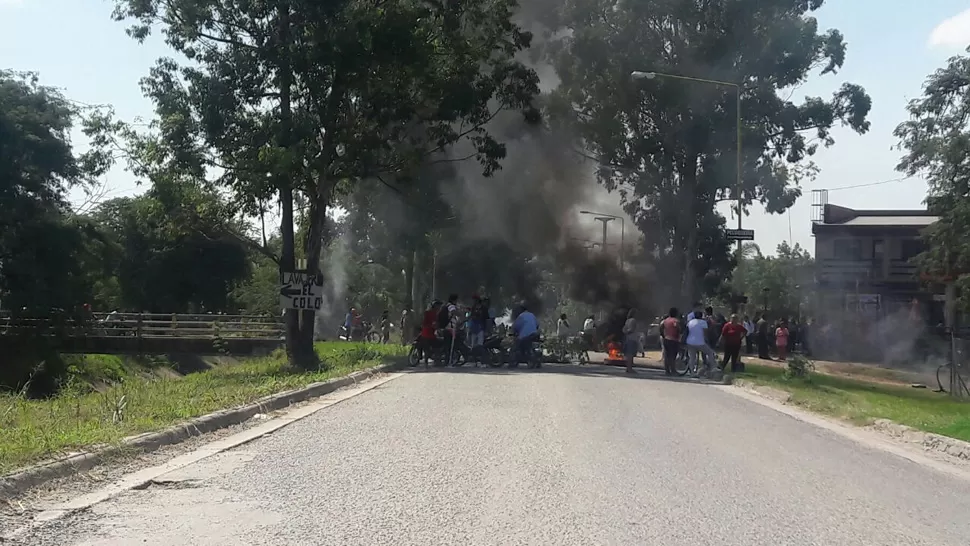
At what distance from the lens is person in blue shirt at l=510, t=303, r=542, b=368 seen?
24094 mm

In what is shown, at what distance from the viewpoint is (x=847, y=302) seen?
50.7 metres

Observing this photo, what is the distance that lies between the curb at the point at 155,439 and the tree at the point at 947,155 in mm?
21114

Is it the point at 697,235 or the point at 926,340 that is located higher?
the point at 697,235

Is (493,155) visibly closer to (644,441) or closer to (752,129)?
(752,129)

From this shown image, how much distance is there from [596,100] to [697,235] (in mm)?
6510

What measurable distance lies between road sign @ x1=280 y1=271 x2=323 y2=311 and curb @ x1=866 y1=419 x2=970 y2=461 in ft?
41.3

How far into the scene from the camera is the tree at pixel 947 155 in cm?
2953

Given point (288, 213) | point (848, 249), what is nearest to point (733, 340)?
point (288, 213)

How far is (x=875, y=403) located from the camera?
17.1 m

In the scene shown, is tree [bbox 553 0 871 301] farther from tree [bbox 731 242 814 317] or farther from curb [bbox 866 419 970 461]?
tree [bbox 731 242 814 317]

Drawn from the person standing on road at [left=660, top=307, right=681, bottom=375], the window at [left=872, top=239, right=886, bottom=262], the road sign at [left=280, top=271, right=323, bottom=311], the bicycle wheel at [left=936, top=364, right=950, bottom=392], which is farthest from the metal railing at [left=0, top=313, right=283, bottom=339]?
the window at [left=872, top=239, right=886, bottom=262]

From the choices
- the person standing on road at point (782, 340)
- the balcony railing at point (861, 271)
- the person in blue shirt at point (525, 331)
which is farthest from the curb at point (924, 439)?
the balcony railing at point (861, 271)

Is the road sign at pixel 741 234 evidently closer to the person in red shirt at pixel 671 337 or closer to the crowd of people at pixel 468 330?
the person in red shirt at pixel 671 337

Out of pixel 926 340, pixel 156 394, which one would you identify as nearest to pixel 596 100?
pixel 926 340
